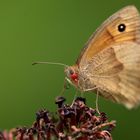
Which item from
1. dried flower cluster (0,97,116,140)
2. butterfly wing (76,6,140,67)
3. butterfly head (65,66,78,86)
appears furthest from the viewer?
butterfly head (65,66,78,86)

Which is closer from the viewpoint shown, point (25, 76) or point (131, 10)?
point (131, 10)

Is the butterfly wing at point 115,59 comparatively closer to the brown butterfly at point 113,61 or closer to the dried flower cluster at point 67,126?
the brown butterfly at point 113,61

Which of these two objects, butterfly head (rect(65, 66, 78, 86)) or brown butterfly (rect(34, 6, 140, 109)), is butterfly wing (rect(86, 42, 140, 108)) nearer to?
brown butterfly (rect(34, 6, 140, 109))

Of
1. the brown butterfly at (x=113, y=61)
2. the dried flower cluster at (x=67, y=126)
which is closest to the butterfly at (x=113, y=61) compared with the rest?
the brown butterfly at (x=113, y=61)

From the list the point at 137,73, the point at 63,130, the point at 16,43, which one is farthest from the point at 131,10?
the point at 16,43

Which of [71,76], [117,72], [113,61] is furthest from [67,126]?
[113,61]

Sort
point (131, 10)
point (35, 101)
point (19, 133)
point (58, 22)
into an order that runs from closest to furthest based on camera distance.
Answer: point (19, 133)
point (131, 10)
point (35, 101)
point (58, 22)

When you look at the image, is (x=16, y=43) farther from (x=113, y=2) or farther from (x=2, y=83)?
(x=113, y=2)

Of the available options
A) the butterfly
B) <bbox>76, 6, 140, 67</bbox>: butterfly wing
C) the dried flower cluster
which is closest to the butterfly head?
the butterfly
